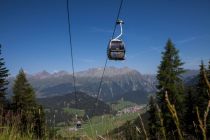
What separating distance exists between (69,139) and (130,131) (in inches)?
49.4

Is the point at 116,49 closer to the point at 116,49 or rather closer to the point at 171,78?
the point at 116,49

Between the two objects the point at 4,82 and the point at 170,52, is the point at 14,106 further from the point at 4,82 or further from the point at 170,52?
the point at 170,52

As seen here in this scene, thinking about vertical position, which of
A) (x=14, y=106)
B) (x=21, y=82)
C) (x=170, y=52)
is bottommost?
(x=14, y=106)

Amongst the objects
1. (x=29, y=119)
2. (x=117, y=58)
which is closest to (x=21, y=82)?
(x=117, y=58)

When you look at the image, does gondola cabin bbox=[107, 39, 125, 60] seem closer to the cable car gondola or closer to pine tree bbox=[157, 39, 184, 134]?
the cable car gondola

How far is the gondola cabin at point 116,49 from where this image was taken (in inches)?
→ 497

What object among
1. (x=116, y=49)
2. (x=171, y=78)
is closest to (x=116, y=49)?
(x=116, y=49)

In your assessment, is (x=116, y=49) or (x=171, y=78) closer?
(x=116, y=49)

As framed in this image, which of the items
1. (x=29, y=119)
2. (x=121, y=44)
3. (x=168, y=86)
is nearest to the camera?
(x=29, y=119)

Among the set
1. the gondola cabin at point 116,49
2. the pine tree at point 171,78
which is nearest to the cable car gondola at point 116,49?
the gondola cabin at point 116,49

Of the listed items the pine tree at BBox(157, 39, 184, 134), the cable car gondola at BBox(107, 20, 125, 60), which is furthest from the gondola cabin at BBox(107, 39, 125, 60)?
the pine tree at BBox(157, 39, 184, 134)

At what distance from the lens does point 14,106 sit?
4603 centimetres

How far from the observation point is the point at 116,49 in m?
12.7

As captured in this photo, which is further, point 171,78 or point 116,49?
point 171,78
